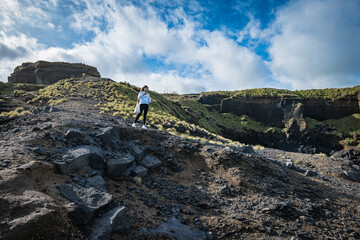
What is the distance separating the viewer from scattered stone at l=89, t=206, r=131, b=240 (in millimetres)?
3276

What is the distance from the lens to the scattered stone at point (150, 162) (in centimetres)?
642

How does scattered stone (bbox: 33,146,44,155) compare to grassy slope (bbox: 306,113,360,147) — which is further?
grassy slope (bbox: 306,113,360,147)

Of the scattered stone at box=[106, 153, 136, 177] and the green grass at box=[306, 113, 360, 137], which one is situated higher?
the green grass at box=[306, 113, 360, 137]

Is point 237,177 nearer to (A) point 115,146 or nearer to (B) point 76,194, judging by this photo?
(A) point 115,146

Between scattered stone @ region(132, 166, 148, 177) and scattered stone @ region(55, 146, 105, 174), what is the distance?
1.05 metres

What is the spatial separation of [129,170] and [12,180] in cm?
292

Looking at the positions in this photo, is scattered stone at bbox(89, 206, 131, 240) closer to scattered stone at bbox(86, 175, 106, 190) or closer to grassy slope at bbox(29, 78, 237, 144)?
scattered stone at bbox(86, 175, 106, 190)

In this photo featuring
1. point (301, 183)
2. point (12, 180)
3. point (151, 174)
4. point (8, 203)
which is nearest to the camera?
point (8, 203)

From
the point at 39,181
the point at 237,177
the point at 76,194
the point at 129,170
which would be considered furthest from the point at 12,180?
the point at 237,177

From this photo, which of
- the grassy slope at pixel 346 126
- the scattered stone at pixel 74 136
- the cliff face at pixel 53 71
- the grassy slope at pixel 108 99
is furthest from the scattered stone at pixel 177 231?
the cliff face at pixel 53 71

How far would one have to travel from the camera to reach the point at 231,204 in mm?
5562

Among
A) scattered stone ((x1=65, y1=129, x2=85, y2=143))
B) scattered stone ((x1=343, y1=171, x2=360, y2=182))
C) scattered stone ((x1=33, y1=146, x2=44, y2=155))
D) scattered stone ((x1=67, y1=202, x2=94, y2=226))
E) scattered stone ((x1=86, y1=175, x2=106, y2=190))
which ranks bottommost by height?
scattered stone ((x1=67, y1=202, x2=94, y2=226))

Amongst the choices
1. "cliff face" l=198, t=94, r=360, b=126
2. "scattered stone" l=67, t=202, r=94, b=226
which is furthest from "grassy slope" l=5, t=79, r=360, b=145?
"scattered stone" l=67, t=202, r=94, b=226

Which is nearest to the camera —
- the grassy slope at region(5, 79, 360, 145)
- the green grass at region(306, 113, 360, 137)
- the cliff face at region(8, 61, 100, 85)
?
→ the grassy slope at region(5, 79, 360, 145)
